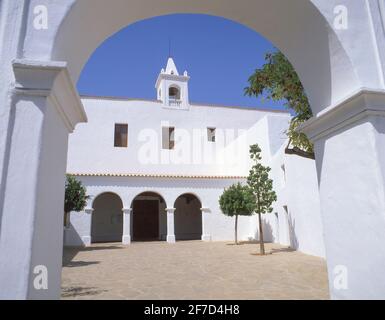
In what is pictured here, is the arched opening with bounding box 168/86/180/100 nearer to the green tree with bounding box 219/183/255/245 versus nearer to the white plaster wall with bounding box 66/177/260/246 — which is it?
the white plaster wall with bounding box 66/177/260/246

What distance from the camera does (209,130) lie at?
78.8ft

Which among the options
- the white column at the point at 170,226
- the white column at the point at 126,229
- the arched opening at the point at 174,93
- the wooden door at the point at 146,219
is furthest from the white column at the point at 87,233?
the arched opening at the point at 174,93

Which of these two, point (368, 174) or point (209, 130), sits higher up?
point (209, 130)

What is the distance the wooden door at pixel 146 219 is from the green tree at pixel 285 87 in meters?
17.2

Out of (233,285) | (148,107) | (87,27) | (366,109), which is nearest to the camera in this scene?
(366,109)

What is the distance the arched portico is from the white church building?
42.4 ft

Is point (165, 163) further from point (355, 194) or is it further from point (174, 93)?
point (355, 194)

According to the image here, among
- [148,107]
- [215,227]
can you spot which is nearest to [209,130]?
[148,107]

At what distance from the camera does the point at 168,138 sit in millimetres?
23031

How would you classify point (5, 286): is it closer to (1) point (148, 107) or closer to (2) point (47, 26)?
(2) point (47, 26)

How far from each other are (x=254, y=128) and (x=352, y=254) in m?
17.0

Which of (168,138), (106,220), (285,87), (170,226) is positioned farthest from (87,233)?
(285,87)

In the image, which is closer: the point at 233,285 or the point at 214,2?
the point at 214,2

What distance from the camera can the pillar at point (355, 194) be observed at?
2.69m
